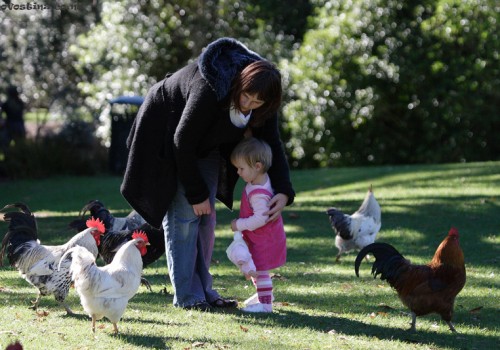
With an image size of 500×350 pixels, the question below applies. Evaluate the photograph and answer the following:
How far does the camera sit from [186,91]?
6340 mm

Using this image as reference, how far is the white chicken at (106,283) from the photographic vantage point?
5949 mm

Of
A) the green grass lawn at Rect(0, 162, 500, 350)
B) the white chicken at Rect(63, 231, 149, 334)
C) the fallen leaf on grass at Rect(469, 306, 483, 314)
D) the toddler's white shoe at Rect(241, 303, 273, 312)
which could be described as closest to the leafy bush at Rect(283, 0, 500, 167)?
the green grass lawn at Rect(0, 162, 500, 350)

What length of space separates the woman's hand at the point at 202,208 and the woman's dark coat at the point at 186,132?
1.9 inches

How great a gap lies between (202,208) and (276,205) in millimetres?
590

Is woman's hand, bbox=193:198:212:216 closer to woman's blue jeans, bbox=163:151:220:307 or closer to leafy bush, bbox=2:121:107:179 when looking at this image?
woman's blue jeans, bbox=163:151:220:307

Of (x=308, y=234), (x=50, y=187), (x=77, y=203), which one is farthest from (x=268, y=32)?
(x=308, y=234)

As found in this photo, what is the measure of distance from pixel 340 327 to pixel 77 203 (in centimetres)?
1022

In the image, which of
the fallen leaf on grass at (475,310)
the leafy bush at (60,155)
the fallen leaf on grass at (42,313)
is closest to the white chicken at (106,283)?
the fallen leaf on grass at (42,313)

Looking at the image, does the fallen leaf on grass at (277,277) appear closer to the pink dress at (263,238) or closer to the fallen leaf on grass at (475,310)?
the pink dress at (263,238)

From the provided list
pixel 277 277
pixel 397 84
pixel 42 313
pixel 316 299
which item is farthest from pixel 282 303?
pixel 397 84

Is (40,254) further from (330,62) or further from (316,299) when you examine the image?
(330,62)

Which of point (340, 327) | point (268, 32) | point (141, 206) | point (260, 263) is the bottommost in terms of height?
point (340, 327)

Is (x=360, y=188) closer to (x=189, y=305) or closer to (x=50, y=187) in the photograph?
(x=50, y=187)

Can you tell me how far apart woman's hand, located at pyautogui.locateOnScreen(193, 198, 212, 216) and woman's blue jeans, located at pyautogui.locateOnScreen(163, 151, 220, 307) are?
0.10 meters
